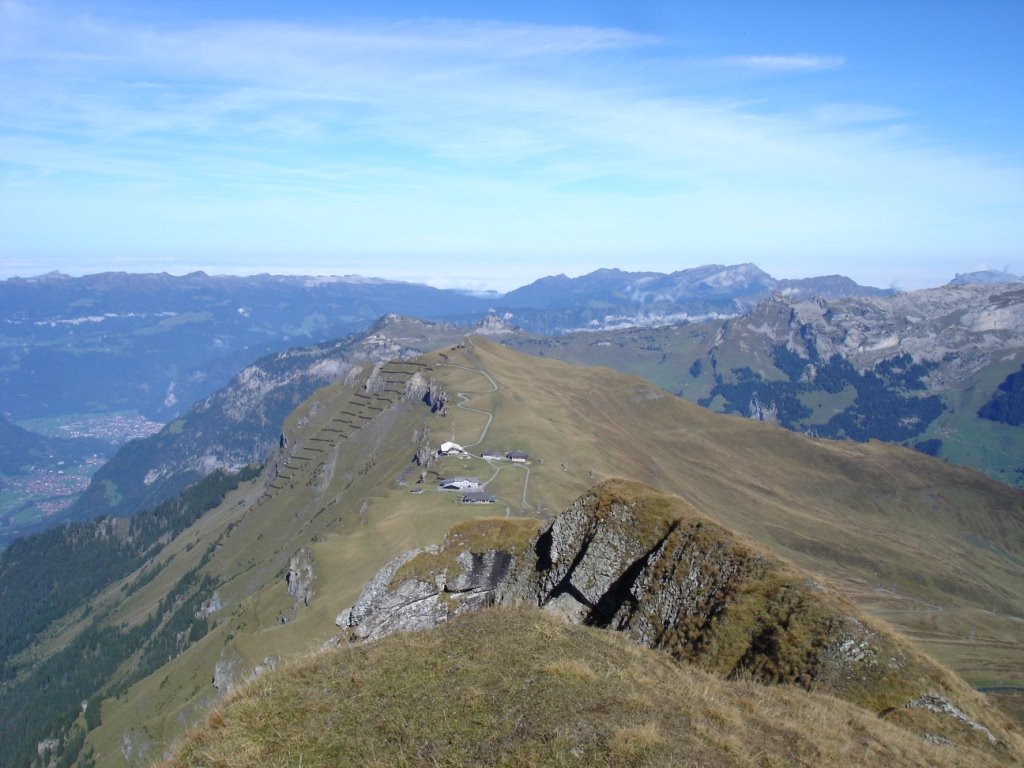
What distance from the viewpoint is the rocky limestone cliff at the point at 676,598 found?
26391mm

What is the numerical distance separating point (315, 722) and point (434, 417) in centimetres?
18063

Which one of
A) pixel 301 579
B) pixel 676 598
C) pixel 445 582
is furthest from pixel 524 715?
pixel 301 579

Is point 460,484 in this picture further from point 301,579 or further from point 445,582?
point 445,582

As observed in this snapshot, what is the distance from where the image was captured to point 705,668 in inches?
1125

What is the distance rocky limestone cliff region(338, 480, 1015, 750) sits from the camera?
26391 millimetres

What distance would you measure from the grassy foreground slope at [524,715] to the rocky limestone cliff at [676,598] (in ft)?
8.86

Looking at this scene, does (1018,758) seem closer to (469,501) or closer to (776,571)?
(776,571)

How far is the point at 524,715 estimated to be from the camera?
728 inches

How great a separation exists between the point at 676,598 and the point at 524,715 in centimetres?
1568

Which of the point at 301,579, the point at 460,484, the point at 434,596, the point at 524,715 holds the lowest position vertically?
the point at 301,579

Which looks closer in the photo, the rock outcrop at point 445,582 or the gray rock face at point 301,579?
the rock outcrop at point 445,582

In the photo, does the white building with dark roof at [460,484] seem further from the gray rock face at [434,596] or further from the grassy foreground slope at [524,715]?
the grassy foreground slope at [524,715]

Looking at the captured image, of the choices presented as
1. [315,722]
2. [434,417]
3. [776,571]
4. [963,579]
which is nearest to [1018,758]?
[776,571]

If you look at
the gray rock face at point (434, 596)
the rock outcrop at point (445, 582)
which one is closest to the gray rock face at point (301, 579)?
the rock outcrop at point (445, 582)
